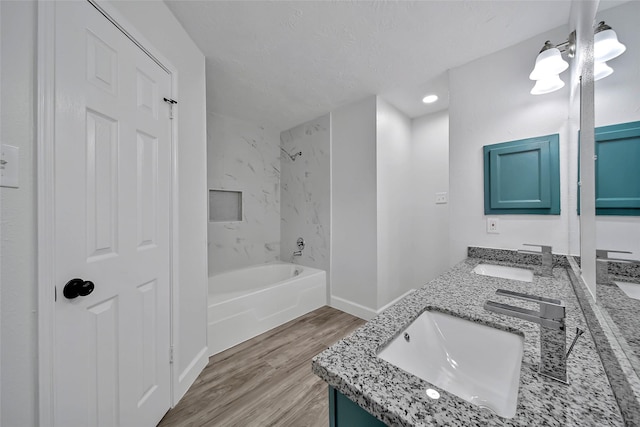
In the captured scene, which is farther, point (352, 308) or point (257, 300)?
point (352, 308)

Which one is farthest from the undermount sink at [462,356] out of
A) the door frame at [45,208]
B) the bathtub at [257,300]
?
the bathtub at [257,300]

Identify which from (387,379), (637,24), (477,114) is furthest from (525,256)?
(387,379)

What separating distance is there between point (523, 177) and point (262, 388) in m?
2.41

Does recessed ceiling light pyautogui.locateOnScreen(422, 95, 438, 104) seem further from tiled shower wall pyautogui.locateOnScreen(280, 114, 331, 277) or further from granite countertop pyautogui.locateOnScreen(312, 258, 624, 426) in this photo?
granite countertop pyautogui.locateOnScreen(312, 258, 624, 426)

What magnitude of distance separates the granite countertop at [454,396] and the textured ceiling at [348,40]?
1.76m

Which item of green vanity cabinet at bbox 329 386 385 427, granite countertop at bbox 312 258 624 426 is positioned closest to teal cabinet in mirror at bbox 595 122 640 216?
granite countertop at bbox 312 258 624 426

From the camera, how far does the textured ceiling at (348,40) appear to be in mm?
1435

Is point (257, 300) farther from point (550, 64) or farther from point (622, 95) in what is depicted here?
point (550, 64)

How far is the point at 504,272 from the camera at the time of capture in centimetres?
160

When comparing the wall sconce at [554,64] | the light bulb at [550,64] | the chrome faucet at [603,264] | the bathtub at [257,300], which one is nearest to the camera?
the chrome faucet at [603,264]

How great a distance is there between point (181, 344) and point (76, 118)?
1.38m

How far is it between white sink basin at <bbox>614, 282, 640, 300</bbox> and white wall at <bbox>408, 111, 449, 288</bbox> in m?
2.25

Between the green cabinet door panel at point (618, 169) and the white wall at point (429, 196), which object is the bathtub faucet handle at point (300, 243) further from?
the green cabinet door panel at point (618, 169)

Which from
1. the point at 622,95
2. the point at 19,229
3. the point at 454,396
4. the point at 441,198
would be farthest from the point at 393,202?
the point at 19,229
